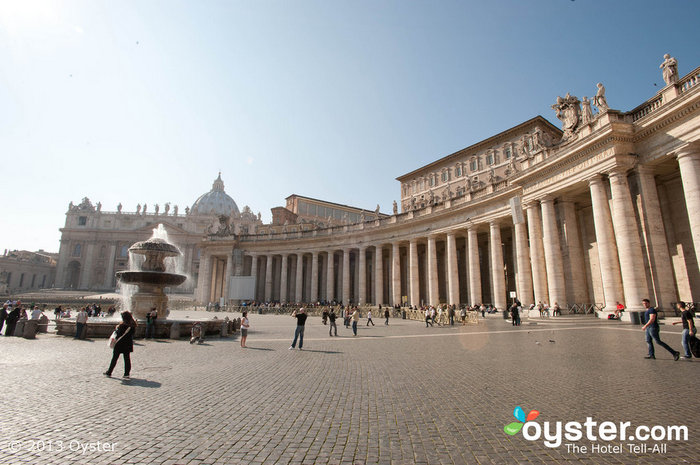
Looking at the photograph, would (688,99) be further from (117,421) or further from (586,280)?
(117,421)

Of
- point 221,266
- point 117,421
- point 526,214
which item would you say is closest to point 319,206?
point 221,266

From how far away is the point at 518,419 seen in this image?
15.3 ft

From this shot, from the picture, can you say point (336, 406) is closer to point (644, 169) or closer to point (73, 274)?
point (644, 169)

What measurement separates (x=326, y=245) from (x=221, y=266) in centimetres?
1974

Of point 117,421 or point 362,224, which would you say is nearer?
point 117,421

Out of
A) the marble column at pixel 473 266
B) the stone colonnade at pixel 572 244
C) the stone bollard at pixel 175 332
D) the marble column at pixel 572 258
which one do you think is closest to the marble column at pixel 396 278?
the stone colonnade at pixel 572 244

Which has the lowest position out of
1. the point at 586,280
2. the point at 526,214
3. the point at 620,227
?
the point at 586,280

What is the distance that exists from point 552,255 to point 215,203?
115754mm

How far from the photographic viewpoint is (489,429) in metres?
4.30

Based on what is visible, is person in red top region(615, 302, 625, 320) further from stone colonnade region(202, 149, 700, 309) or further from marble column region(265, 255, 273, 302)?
marble column region(265, 255, 273, 302)

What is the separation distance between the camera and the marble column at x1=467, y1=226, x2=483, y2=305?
3148cm

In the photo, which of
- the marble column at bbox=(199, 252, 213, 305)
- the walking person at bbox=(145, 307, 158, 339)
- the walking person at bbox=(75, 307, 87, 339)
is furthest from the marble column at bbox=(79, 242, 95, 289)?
the walking person at bbox=(145, 307, 158, 339)

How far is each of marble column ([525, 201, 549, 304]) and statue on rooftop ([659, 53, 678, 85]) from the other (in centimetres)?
991

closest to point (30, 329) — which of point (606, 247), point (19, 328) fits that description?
point (19, 328)
